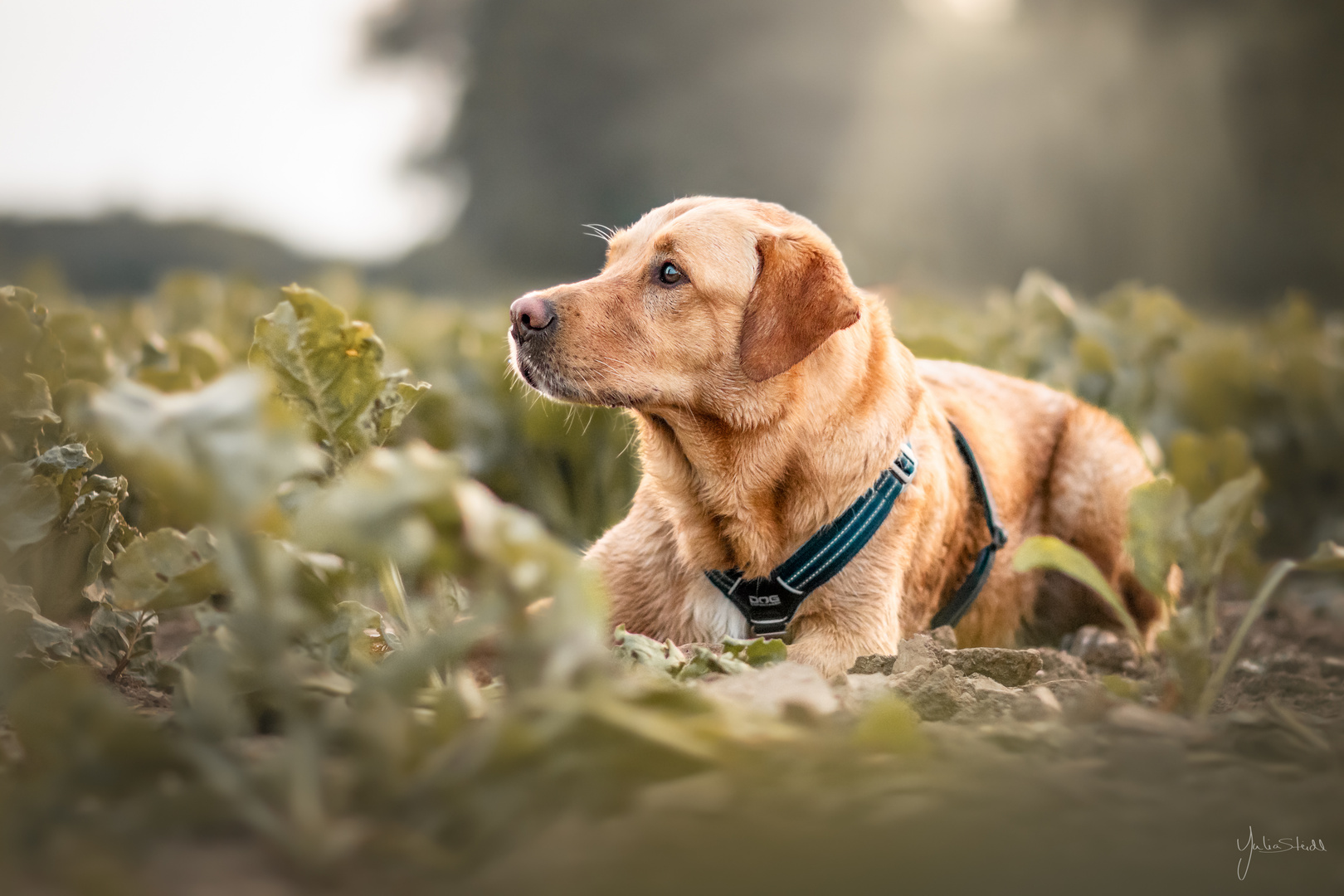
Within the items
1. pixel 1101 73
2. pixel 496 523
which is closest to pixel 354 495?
pixel 496 523

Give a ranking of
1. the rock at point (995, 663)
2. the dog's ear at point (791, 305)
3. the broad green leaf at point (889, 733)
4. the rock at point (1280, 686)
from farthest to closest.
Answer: the dog's ear at point (791, 305), the rock at point (1280, 686), the rock at point (995, 663), the broad green leaf at point (889, 733)

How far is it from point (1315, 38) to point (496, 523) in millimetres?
20139

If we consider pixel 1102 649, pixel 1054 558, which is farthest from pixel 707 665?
pixel 1102 649

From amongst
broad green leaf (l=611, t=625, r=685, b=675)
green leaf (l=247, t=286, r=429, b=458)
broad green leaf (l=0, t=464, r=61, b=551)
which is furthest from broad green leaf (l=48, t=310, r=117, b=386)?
broad green leaf (l=611, t=625, r=685, b=675)

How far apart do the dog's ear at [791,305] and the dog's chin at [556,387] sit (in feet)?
1.38

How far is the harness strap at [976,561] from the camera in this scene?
337cm

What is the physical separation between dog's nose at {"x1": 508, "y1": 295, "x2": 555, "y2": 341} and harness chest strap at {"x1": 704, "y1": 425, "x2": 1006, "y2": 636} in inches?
35.5

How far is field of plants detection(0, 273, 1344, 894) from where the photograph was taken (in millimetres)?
1112

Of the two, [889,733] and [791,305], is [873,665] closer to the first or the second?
[889,733]

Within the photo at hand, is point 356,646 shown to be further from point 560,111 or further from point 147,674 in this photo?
point 560,111

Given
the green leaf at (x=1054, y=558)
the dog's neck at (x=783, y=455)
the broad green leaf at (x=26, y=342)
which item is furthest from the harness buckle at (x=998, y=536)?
the broad green leaf at (x=26, y=342)

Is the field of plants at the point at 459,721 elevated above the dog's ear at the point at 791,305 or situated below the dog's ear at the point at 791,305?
below

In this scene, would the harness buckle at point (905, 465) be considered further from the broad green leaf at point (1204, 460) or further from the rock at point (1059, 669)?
the broad green leaf at point (1204, 460)

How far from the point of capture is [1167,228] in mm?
18969
